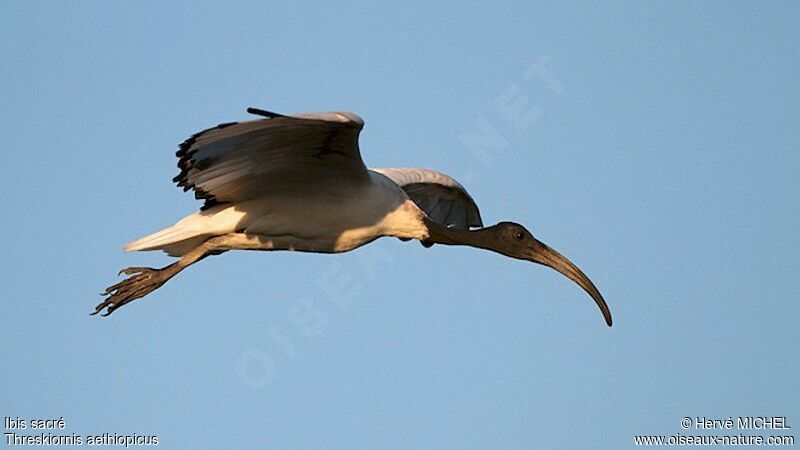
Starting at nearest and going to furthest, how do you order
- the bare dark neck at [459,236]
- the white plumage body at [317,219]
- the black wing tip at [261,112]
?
the black wing tip at [261,112] → the white plumage body at [317,219] → the bare dark neck at [459,236]

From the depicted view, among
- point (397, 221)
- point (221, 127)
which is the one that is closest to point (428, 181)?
point (397, 221)

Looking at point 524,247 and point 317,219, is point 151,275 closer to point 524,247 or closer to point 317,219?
point 317,219

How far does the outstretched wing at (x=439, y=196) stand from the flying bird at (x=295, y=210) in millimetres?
1851

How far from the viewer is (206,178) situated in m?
13.1

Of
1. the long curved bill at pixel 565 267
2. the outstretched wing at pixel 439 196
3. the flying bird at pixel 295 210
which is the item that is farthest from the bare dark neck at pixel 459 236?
the outstretched wing at pixel 439 196

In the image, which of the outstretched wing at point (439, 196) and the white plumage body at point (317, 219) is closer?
the white plumage body at point (317, 219)

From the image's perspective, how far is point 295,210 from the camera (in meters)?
13.8

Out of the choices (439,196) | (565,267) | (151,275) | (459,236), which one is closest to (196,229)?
(151,275)

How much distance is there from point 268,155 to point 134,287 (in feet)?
7.39

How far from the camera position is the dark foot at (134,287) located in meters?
14.3

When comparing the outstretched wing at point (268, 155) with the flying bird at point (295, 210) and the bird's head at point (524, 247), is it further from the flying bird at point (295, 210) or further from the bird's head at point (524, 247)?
the bird's head at point (524, 247)

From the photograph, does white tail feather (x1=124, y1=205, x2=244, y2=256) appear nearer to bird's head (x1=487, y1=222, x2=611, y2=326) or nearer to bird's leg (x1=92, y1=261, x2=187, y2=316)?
bird's leg (x1=92, y1=261, x2=187, y2=316)

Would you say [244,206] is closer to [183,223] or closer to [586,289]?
[183,223]

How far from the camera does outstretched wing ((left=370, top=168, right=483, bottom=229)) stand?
16.2 metres
